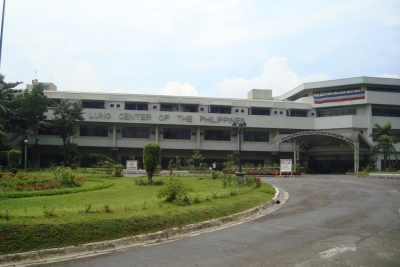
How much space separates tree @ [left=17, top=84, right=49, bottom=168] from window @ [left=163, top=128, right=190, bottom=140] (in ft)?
47.8

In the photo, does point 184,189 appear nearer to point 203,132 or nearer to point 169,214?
point 169,214

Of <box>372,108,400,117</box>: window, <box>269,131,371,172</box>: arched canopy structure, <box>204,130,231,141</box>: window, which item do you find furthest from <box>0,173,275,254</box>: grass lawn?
<box>372,108,400,117</box>: window

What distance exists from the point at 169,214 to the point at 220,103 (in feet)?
126

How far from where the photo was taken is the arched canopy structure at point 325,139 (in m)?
35.5

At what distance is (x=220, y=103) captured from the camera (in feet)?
154

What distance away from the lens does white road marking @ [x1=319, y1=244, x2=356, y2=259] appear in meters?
6.66

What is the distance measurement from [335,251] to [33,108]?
38.5 meters

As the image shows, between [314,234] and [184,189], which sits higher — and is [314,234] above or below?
below

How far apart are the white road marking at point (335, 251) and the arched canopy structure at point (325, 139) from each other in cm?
3014

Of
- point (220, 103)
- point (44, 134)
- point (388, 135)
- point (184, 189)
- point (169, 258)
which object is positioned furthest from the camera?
point (220, 103)

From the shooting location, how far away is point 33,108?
38875 millimetres

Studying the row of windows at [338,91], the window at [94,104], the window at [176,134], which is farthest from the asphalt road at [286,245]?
the row of windows at [338,91]

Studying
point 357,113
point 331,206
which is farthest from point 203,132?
point 331,206

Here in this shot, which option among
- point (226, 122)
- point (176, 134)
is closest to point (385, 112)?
point (226, 122)
